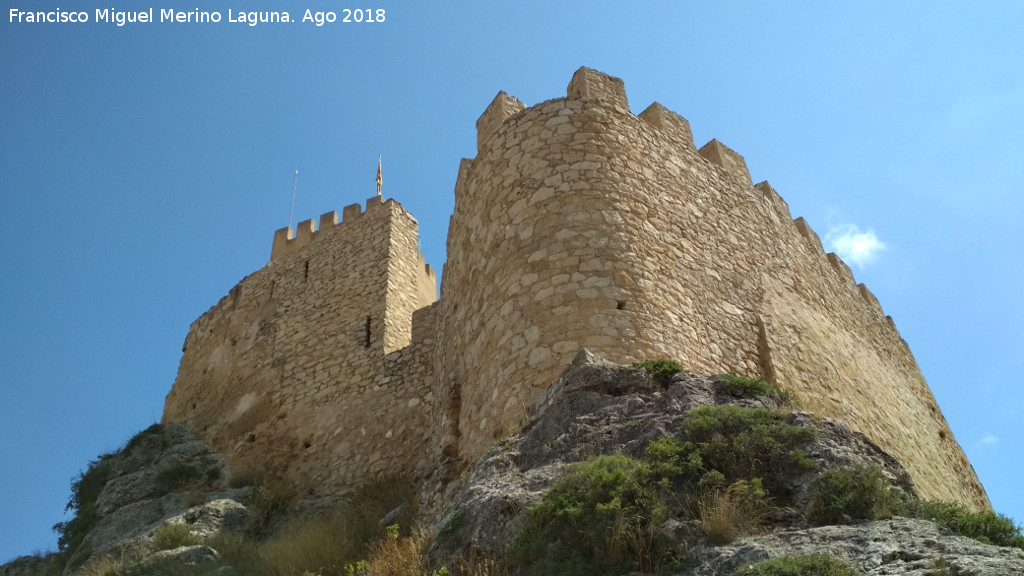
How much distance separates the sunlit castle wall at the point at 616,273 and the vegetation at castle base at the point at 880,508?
2673 millimetres

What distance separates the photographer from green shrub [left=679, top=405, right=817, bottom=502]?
17.3 ft

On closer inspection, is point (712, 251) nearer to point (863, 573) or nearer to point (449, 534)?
point (449, 534)

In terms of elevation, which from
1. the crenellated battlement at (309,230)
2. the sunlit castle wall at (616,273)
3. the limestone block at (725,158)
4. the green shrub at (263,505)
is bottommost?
the green shrub at (263,505)

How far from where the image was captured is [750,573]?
4121 millimetres

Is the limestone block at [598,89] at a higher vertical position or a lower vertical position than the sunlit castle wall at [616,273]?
higher

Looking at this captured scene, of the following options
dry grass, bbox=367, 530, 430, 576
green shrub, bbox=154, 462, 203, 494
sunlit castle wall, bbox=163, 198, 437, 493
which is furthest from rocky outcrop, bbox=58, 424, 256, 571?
dry grass, bbox=367, 530, 430, 576

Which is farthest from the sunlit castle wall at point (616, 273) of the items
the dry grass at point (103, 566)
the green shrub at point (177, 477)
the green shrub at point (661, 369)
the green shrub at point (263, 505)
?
the green shrub at point (177, 477)

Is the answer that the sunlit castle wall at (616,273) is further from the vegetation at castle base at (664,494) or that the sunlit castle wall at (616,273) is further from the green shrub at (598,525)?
the green shrub at (598,525)

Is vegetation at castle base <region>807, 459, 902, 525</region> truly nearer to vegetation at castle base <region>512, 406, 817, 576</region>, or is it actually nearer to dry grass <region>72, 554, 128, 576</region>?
vegetation at castle base <region>512, 406, 817, 576</region>

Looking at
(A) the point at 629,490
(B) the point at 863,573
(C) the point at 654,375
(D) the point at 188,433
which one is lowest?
(B) the point at 863,573

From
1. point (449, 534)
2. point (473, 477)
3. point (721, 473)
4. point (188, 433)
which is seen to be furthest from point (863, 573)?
point (188, 433)

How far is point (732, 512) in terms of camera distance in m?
4.78

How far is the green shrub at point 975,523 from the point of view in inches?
177

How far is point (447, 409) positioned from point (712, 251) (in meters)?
3.30
